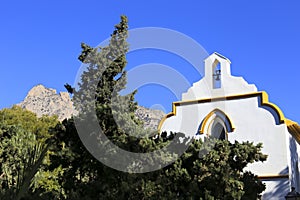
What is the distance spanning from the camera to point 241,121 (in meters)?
14.7

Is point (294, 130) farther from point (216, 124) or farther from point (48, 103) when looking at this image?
point (48, 103)

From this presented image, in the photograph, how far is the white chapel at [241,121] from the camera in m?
13.7

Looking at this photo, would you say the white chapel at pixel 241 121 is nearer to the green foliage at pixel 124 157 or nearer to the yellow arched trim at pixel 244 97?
the yellow arched trim at pixel 244 97

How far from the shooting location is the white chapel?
13.7m

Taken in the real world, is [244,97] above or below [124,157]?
above

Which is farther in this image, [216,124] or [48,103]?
[48,103]

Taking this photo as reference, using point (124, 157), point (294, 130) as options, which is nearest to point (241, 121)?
point (294, 130)

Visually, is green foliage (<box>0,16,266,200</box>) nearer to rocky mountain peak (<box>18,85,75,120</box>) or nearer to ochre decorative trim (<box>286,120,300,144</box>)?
ochre decorative trim (<box>286,120,300,144</box>)

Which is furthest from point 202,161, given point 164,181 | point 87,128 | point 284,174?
point 284,174

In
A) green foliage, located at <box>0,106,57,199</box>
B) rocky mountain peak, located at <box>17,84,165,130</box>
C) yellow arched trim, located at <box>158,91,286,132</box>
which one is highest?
rocky mountain peak, located at <box>17,84,165,130</box>

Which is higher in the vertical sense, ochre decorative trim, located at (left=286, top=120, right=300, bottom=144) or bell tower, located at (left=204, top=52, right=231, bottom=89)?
bell tower, located at (left=204, top=52, right=231, bottom=89)

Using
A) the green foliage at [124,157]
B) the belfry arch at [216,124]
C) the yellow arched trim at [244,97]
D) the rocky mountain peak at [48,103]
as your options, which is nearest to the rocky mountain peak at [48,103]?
the rocky mountain peak at [48,103]

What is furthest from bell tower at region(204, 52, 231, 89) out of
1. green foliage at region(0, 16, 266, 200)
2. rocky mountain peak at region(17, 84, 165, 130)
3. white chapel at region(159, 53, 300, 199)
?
rocky mountain peak at region(17, 84, 165, 130)

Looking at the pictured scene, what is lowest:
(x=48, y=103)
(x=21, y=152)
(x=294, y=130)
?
(x=21, y=152)
